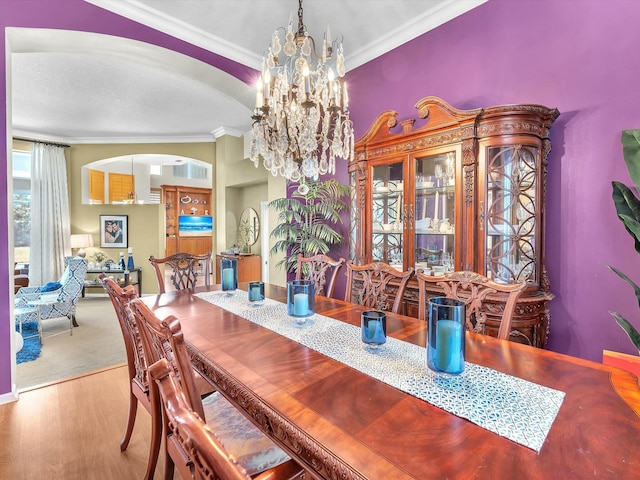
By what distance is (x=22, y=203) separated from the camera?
599cm

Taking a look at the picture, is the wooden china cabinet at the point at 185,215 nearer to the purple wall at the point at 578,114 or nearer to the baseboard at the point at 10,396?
the baseboard at the point at 10,396

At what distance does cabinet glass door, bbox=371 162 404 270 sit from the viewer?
269cm

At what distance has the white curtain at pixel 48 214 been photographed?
5.73m

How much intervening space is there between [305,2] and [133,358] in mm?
2858

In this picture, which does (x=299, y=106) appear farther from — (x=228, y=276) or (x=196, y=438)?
(x=196, y=438)

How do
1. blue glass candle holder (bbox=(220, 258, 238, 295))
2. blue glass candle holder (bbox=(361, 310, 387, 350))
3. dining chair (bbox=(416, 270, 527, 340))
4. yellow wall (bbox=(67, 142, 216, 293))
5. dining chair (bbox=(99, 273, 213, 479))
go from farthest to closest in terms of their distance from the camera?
yellow wall (bbox=(67, 142, 216, 293))
blue glass candle holder (bbox=(220, 258, 238, 295))
dining chair (bbox=(416, 270, 527, 340))
dining chair (bbox=(99, 273, 213, 479))
blue glass candle holder (bbox=(361, 310, 387, 350))

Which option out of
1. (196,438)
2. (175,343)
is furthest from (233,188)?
(196,438)

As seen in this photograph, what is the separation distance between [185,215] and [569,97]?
748 centimetres

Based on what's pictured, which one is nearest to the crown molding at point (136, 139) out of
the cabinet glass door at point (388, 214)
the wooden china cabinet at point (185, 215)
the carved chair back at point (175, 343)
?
the wooden china cabinet at point (185, 215)

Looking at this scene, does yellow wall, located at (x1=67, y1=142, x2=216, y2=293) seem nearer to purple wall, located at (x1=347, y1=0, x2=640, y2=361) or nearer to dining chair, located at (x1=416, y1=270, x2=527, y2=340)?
purple wall, located at (x1=347, y1=0, x2=640, y2=361)

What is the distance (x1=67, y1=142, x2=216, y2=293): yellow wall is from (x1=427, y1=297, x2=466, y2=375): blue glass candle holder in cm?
627

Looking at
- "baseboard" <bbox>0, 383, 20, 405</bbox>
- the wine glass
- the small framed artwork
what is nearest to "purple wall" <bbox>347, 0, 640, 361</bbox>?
the wine glass

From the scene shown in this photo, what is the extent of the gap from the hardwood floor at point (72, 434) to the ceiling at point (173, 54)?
8.83 ft

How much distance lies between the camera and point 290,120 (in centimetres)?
199
